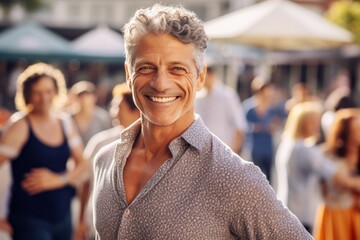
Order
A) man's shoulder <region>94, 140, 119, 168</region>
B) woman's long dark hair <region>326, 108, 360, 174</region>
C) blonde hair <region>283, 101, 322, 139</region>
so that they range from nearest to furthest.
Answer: man's shoulder <region>94, 140, 119, 168</region>
woman's long dark hair <region>326, 108, 360, 174</region>
blonde hair <region>283, 101, 322, 139</region>

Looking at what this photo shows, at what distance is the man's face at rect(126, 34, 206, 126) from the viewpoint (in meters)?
2.81

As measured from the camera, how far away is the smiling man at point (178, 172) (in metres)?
2.73

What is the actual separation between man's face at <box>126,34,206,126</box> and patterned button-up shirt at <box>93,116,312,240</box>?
0.31 feet

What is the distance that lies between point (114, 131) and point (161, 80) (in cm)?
436

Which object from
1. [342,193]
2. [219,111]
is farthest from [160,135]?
[219,111]

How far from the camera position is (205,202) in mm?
2742

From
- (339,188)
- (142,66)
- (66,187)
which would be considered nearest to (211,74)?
(339,188)

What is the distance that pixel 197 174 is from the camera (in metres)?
2.79

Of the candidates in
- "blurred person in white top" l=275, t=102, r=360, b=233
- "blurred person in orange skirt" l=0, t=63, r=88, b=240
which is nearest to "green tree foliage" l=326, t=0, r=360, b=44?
"blurred person in white top" l=275, t=102, r=360, b=233

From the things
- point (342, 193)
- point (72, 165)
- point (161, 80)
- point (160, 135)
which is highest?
point (161, 80)

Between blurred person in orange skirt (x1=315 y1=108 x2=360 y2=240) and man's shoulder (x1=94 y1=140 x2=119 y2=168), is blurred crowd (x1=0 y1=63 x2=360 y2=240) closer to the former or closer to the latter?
blurred person in orange skirt (x1=315 y1=108 x2=360 y2=240)

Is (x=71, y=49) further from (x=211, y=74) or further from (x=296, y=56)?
(x=296, y=56)

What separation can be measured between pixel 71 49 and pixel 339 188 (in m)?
14.8

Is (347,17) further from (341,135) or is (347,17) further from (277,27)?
(341,135)
